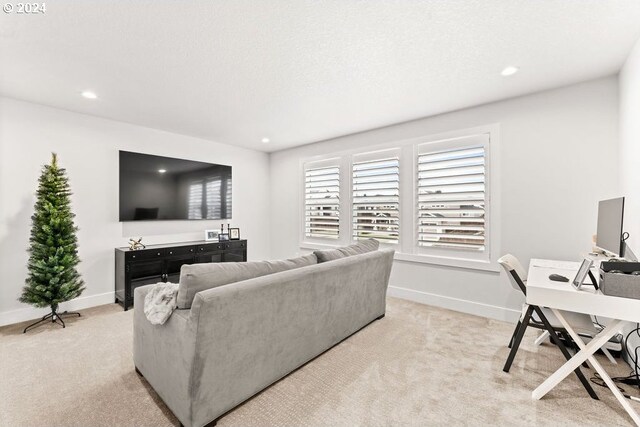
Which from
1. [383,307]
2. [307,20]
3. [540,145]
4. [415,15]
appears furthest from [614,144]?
[307,20]

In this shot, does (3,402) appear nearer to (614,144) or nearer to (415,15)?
(415,15)

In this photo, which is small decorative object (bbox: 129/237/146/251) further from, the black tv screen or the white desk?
the white desk

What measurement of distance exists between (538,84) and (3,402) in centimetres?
504

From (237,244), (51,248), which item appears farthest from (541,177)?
(51,248)

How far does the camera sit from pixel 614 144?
2.65 meters

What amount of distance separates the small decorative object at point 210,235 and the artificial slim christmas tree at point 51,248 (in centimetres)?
179

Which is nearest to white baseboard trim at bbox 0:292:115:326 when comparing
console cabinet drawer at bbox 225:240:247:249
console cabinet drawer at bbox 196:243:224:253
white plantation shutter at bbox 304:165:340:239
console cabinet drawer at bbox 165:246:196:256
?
console cabinet drawer at bbox 165:246:196:256

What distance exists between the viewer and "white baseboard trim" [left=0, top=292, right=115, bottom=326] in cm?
311

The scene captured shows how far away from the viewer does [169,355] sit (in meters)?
1.65

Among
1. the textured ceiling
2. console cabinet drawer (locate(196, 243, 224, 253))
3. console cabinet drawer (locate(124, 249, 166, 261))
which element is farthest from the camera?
console cabinet drawer (locate(196, 243, 224, 253))

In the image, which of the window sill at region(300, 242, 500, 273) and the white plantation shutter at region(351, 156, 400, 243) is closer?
the window sill at region(300, 242, 500, 273)

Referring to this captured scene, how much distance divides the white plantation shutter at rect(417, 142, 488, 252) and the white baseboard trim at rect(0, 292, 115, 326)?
14.3ft

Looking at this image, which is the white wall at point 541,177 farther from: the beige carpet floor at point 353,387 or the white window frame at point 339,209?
the white window frame at point 339,209

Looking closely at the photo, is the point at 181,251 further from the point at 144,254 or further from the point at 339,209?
the point at 339,209
